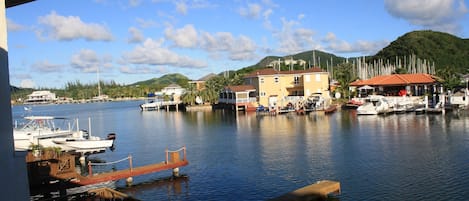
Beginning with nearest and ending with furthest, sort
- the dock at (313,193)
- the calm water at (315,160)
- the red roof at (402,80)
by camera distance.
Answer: the dock at (313,193), the calm water at (315,160), the red roof at (402,80)

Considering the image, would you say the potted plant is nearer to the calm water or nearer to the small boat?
the calm water

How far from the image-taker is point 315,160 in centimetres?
2342

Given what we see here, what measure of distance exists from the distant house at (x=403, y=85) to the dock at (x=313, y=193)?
48868 mm

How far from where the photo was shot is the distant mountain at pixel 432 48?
5034 inches

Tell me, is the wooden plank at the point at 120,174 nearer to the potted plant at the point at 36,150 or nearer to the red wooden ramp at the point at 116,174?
the red wooden ramp at the point at 116,174

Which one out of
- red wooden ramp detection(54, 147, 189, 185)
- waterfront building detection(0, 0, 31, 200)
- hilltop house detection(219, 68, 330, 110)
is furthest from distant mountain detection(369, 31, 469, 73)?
waterfront building detection(0, 0, 31, 200)

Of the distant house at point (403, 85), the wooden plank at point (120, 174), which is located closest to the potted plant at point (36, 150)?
the wooden plank at point (120, 174)

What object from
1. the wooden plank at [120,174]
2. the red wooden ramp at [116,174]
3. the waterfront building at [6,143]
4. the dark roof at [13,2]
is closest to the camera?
the waterfront building at [6,143]

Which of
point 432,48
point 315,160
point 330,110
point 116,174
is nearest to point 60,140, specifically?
point 116,174

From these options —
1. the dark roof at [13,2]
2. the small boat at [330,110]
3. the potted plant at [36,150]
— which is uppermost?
the dark roof at [13,2]

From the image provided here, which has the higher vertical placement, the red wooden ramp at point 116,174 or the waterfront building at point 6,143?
the waterfront building at point 6,143

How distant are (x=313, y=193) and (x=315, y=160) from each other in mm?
8785

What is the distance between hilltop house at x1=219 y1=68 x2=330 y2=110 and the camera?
6512 centimetres

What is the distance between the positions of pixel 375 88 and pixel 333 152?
42.6 m
